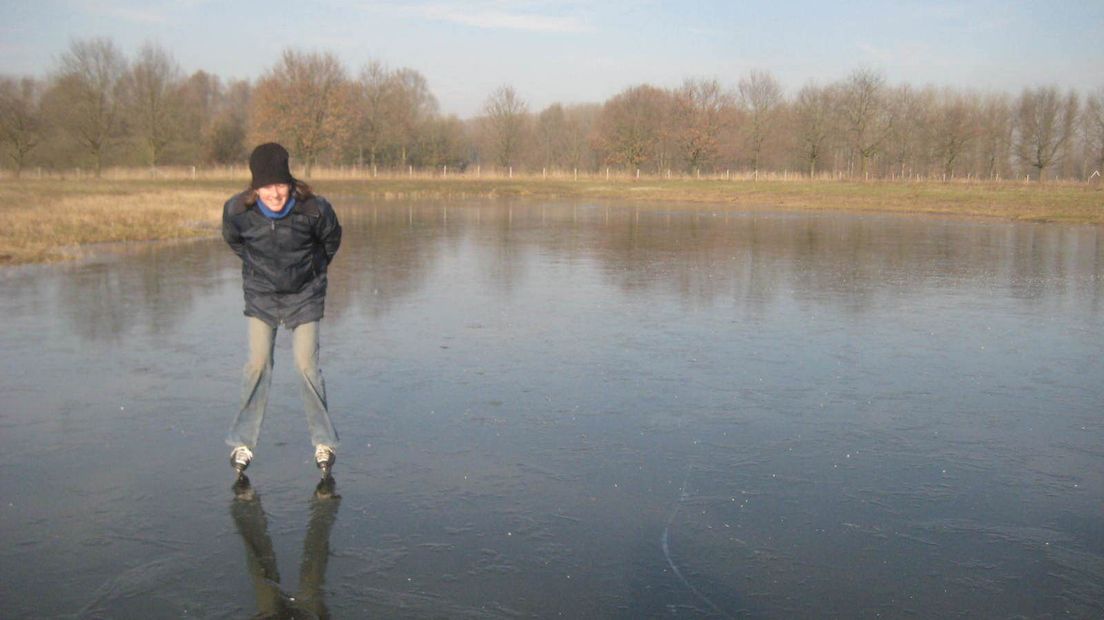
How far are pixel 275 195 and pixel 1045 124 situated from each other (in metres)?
70.3

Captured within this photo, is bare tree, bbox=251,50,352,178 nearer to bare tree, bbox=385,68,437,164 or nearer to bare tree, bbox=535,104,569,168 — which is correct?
bare tree, bbox=385,68,437,164

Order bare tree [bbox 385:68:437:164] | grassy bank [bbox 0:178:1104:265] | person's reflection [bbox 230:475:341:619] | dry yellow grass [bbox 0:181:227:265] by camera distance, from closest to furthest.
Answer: person's reflection [bbox 230:475:341:619]
dry yellow grass [bbox 0:181:227:265]
grassy bank [bbox 0:178:1104:265]
bare tree [bbox 385:68:437:164]

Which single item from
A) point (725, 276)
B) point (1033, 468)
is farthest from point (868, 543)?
point (725, 276)

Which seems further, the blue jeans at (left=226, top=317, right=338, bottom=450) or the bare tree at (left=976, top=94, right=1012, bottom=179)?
the bare tree at (left=976, top=94, right=1012, bottom=179)

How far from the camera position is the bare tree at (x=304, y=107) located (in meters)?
59.9

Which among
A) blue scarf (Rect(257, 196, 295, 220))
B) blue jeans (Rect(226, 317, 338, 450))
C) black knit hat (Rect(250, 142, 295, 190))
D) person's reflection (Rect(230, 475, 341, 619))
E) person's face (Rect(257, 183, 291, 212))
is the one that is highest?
black knit hat (Rect(250, 142, 295, 190))

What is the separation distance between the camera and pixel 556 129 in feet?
291

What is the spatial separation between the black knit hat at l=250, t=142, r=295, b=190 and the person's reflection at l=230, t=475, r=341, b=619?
5.50ft

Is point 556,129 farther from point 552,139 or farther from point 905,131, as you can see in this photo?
point 905,131

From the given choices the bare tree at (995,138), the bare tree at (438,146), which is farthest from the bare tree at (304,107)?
the bare tree at (995,138)

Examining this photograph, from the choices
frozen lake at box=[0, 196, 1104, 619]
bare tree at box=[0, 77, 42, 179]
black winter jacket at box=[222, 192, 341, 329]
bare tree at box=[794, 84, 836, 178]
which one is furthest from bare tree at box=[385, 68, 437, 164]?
black winter jacket at box=[222, 192, 341, 329]

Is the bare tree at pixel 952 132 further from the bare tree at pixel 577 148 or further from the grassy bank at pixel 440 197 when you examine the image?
the bare tree at pixel 577 148

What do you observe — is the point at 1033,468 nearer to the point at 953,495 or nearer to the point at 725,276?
the point at 953,495

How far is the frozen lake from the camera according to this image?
3.83 metres
